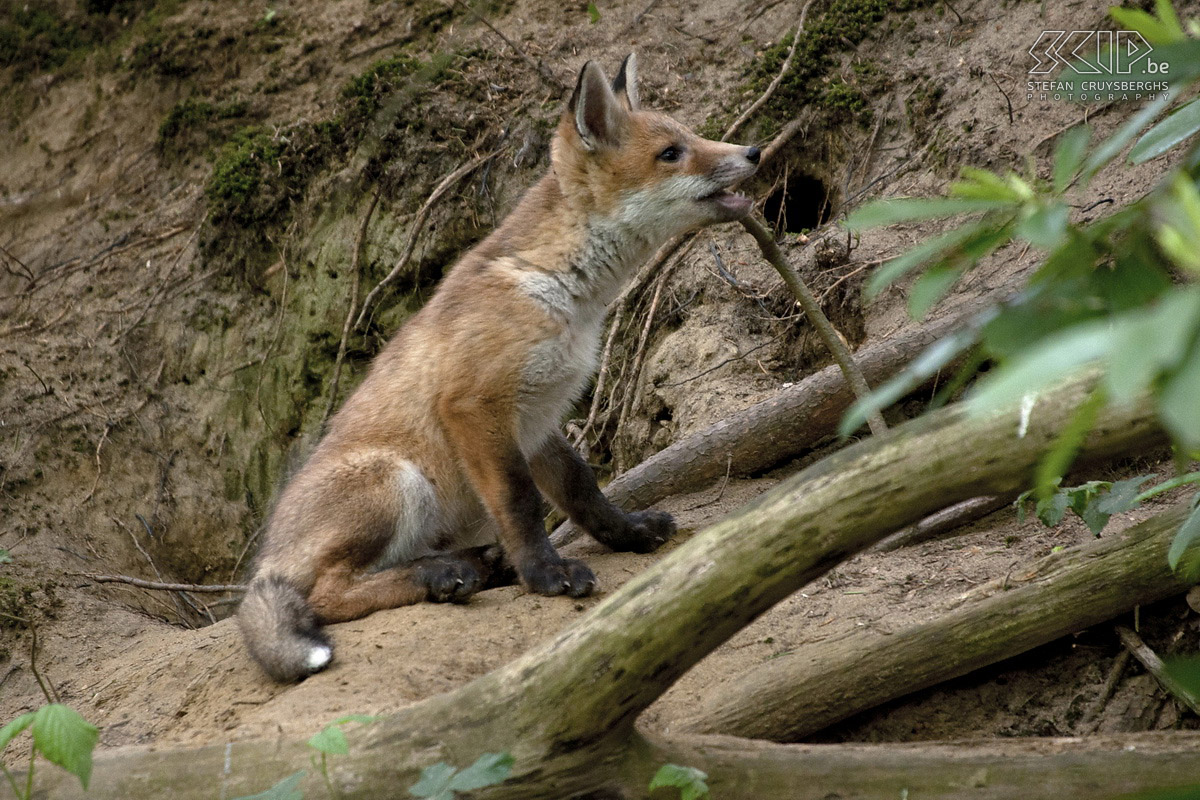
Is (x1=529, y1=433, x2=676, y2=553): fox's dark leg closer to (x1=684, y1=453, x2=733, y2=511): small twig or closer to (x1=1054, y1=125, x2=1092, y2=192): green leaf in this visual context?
(x1=684, y1=453, x2=733, y2=511): small twig

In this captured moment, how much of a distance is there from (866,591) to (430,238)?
198 inches

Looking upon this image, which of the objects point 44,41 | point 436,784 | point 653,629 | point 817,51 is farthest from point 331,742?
point 44,41

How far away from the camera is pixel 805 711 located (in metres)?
3.28

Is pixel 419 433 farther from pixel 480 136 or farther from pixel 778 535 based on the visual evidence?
pixel 480 136

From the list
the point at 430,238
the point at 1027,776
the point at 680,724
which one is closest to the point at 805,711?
the point at 680,724

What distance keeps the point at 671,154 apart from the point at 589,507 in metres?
1.88

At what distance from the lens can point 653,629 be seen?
7.90 ft

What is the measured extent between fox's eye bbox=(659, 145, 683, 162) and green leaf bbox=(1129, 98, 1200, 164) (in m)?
3.48

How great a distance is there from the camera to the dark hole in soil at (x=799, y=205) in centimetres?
710

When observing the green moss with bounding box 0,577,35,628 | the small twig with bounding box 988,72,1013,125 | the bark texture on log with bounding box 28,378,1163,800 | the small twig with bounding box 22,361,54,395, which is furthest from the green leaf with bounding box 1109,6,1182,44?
the small twig with bounding box 22,361,54,395

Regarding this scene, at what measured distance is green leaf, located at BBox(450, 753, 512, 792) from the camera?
2406 mm

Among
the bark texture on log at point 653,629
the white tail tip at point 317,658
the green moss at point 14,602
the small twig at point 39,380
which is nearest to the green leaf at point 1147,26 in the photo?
the bark texture on log at point 653,629

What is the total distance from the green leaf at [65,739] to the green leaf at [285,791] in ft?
1.41

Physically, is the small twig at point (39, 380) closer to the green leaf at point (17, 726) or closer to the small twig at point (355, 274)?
the small twig at point (355, 274)
